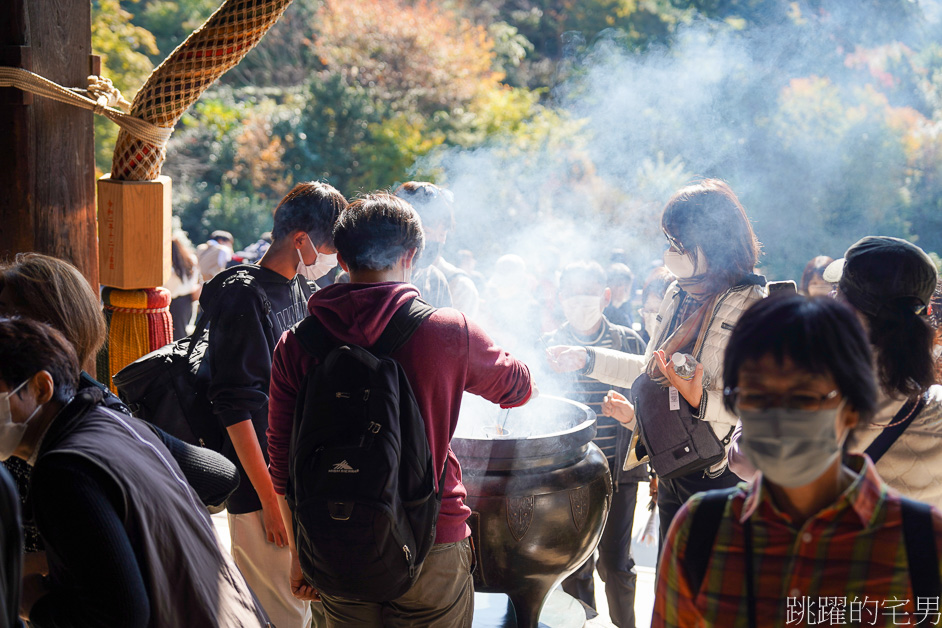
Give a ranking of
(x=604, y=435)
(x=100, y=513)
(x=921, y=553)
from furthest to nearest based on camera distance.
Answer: (x=604, y=435) < (x=100, y=513) < (x=921, y=553)

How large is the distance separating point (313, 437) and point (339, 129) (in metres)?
17.1

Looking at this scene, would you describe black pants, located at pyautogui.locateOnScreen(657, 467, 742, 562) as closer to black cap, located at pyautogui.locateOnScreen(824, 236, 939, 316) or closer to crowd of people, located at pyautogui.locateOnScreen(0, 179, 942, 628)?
crowd of people, located at pyautogui.locateOnScreen(0, 179, 942, 628)

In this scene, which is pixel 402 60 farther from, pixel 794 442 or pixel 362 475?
pixel 794 442

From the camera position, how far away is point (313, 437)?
1.78 m

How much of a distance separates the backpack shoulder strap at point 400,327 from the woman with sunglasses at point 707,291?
105 centimetres

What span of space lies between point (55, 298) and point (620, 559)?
8.80 feet

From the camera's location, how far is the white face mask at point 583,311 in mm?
3877

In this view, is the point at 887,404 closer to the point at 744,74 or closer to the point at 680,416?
the point at 680,416

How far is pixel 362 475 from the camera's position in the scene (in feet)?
5.67

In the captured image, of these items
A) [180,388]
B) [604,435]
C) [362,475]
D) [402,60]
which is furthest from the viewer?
[402,60]

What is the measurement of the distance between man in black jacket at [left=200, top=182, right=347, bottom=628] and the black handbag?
1.31 metres

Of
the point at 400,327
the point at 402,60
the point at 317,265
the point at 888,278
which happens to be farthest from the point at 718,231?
the point at 402,60

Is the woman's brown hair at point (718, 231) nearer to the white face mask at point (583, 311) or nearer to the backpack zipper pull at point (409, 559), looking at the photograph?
the white face mask at point (583, 311)

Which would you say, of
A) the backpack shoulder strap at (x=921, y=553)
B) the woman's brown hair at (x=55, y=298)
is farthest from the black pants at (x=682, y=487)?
the woman's brown hair at (x=55, y=298)
